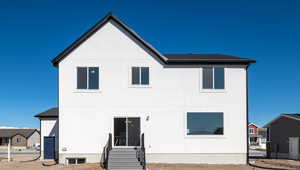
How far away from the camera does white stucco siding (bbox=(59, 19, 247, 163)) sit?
17453 millimetres

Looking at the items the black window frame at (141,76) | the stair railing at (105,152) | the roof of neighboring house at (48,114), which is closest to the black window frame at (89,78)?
the black window frame at (141,76)

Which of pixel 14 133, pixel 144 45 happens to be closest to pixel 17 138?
pixel 14 133

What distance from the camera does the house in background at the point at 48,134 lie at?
72.4 ft

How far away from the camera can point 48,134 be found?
22375 mm

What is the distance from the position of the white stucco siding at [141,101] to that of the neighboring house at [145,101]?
0.06 metres

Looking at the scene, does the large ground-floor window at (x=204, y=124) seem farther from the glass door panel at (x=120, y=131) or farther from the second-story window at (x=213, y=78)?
the glass door panel at (x=120, y=131)

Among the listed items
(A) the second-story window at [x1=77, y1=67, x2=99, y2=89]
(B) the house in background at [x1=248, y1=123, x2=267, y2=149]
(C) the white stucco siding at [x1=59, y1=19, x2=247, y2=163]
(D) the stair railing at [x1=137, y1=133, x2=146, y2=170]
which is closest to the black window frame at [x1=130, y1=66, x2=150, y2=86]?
(C) the white stucco siding at [x1=59, y1=19, x2=247, y2=163]

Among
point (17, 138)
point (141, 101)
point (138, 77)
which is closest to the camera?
point (141, 101)

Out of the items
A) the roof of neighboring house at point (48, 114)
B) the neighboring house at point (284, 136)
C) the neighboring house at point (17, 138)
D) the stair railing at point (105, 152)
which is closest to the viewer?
the stair railing at point (105, 152)

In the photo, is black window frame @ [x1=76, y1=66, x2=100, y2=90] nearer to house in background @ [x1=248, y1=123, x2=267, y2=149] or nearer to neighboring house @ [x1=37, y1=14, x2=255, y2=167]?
neighboring house @ [x1=37, y1=14, x2=255, y2=167]

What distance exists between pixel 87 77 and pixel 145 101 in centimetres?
417

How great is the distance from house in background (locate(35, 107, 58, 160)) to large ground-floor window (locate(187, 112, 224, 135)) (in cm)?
1134

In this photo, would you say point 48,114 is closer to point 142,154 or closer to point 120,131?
point 120,131

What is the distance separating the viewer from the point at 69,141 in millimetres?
17375
